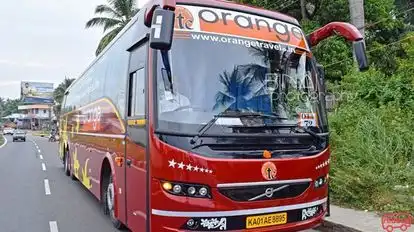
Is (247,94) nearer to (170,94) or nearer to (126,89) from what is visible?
(170,94)

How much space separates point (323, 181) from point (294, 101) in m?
1.01

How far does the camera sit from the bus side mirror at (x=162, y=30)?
3953 millimetres

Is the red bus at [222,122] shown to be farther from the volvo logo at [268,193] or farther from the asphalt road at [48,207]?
the asphalt road at [48,207]

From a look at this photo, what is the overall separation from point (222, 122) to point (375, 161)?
14.4 feet

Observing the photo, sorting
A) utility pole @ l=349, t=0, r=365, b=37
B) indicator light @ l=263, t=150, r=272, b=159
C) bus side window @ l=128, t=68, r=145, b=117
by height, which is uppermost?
utility pole @ l=349, t=0, r=365, b=37

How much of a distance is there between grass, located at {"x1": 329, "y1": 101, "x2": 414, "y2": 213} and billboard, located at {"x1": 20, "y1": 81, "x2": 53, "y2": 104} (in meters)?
102

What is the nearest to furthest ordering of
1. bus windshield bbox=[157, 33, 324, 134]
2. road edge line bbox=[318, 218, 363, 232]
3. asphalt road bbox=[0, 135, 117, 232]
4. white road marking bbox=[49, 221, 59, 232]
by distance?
bus windshield bbox=[157, 33, 324, 134] → road edge line bbox=[318, 218, 363, 232] → white road marking bbox=[49, 221, 59, 232] → asphalt road bbox=[0, 135, 117, 232]

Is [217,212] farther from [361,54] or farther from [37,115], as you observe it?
[37,115]

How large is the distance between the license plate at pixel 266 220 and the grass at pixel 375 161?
2.93 meters

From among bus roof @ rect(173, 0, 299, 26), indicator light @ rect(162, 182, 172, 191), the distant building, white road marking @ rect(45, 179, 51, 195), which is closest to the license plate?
indicator light @ rect(162, 182, 172, 191)

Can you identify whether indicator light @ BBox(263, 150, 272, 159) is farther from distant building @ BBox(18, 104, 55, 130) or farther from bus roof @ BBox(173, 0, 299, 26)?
distant building @ BBox(18, 104, 55, 130)

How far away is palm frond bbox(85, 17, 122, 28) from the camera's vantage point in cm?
3334

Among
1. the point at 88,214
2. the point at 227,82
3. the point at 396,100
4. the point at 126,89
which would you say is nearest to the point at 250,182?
the point at 227,82

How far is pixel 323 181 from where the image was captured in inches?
201
